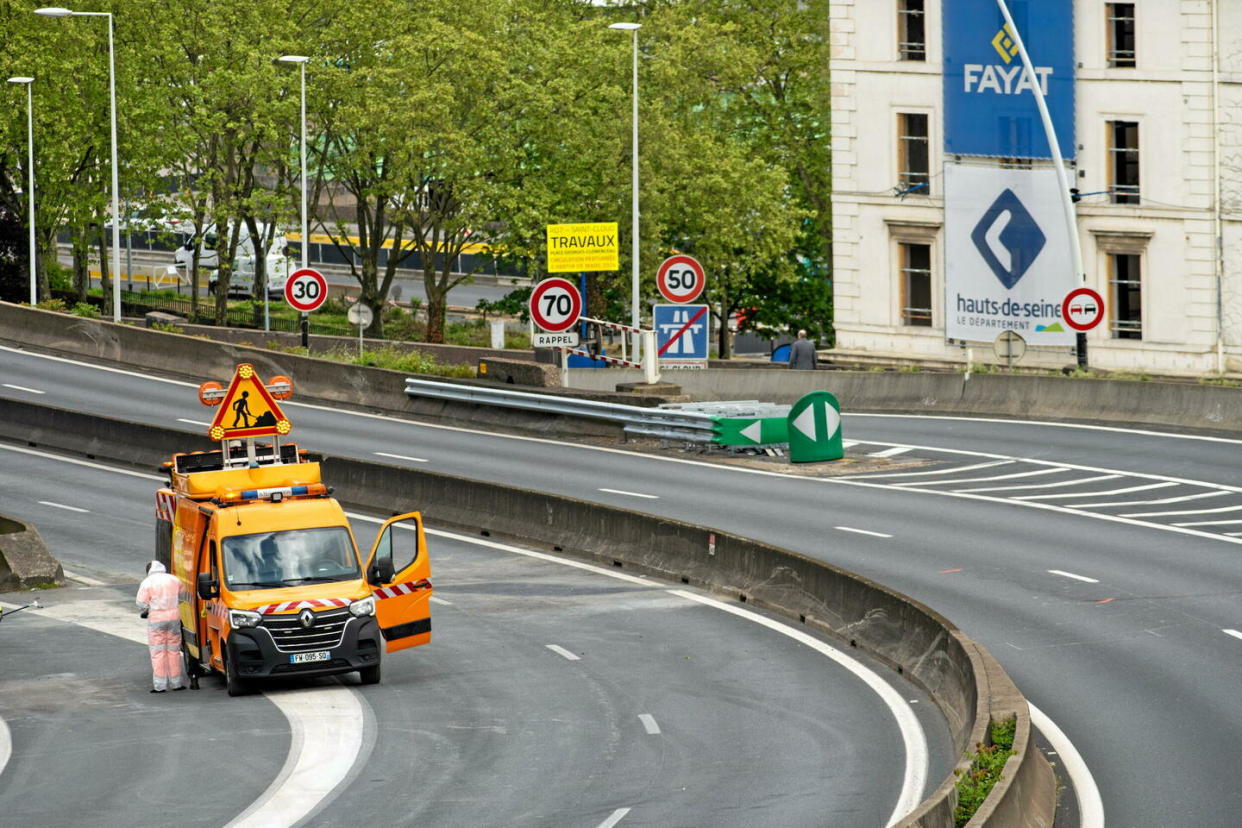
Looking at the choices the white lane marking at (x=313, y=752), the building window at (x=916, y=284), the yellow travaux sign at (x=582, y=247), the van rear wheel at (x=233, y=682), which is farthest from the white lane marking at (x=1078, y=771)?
the building window at (x=916, y=284)

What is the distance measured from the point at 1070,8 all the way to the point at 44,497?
29123mm

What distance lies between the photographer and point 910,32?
174 ft

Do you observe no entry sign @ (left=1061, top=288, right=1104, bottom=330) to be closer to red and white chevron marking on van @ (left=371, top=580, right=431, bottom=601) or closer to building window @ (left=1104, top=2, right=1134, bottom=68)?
building window @ (left=1104, top=2, right=1134, bottom=68)

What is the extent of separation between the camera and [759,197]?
2554 inches

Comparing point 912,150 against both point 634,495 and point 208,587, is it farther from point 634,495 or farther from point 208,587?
point 208,587

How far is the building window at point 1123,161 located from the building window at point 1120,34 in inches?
60.8

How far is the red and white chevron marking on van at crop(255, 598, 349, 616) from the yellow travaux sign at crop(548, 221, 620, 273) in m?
28.7

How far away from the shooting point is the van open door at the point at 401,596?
19.6 m

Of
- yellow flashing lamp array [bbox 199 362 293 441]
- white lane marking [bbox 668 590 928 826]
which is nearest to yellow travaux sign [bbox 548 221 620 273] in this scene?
white lane marking [bbox 668 590 928 826]

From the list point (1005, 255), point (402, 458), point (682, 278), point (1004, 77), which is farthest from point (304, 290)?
point (1004, 77)

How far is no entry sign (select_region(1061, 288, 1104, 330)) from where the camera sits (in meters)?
38.9

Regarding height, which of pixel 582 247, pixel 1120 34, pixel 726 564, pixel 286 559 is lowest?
pixel 726 564

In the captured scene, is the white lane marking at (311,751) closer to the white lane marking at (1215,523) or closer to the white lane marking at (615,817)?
the white lane marking at (615,817)

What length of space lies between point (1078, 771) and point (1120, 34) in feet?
123
